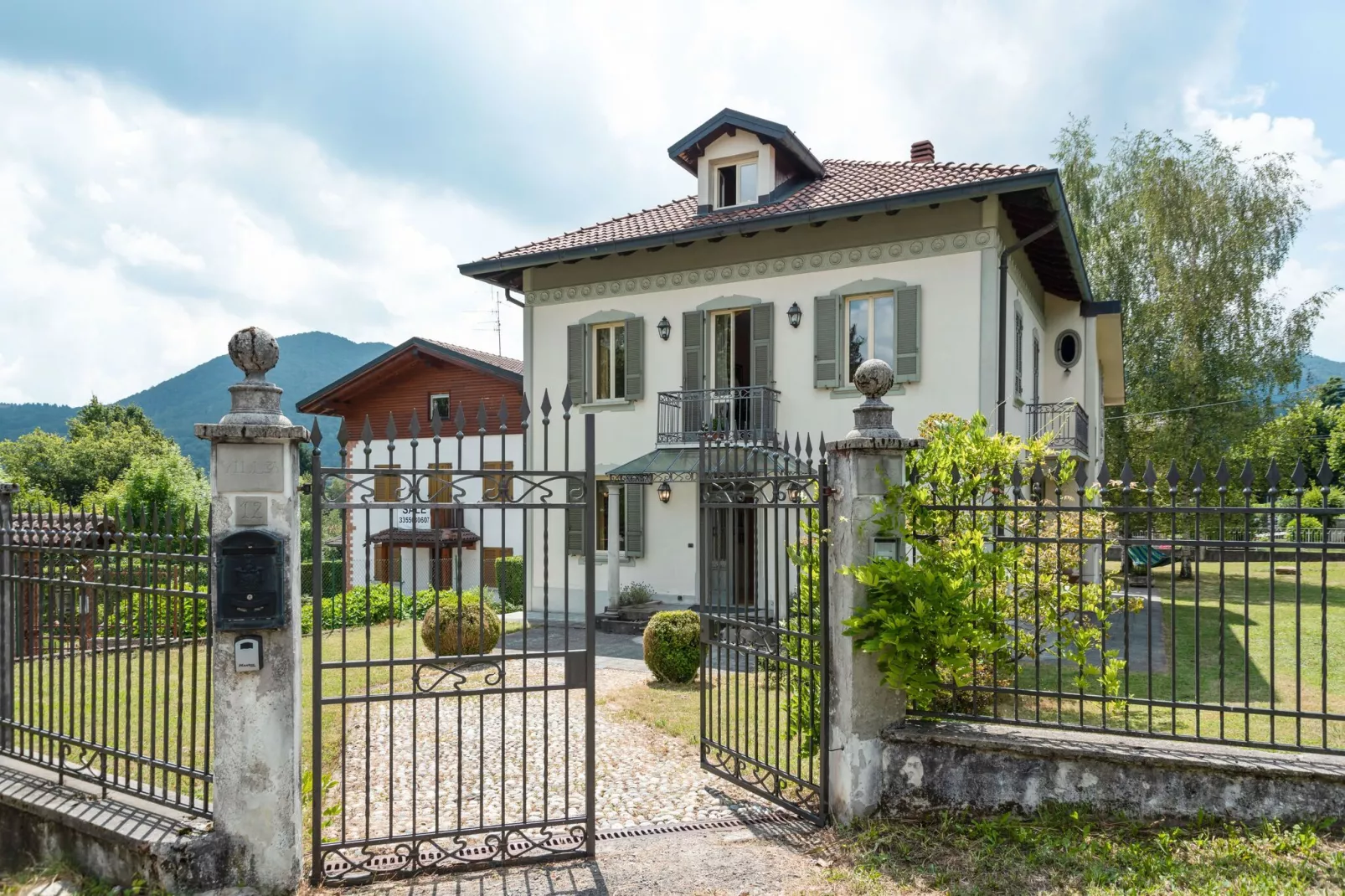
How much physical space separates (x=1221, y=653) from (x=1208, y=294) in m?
19.0

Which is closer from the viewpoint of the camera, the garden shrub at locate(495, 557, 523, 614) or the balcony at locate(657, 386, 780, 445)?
the balcony at locate(657, 386, 780, 445)

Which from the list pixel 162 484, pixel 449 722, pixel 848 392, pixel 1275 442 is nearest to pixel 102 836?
pixel 449 722

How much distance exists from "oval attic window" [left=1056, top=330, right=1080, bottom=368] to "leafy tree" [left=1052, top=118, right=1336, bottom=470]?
4.91 m

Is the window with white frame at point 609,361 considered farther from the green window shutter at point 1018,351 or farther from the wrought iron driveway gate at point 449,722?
the green window shutter at point 1018,351

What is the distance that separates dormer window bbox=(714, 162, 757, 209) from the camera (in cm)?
1464

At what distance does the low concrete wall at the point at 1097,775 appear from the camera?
4035 mm

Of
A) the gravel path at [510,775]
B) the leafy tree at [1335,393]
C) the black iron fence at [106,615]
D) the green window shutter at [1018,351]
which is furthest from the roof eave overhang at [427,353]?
the leafy tree at [1335,393]

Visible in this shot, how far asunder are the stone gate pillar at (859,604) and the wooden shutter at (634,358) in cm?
1010

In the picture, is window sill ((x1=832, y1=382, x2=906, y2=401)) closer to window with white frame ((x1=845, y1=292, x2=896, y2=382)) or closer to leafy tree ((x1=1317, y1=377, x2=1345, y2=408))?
window with white frame ((x1=845, y1=292, x2=896, y2=382))

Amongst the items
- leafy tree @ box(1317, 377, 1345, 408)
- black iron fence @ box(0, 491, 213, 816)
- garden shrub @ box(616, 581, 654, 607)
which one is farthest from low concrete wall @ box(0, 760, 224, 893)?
leafy tree @ box(1317, 377, 1345, 408)

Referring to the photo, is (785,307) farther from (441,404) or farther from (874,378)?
(441,404)

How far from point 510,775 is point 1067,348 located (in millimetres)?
15109

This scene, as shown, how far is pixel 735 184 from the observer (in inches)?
584

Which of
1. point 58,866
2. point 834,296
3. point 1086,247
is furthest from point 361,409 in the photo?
point 1086,247
